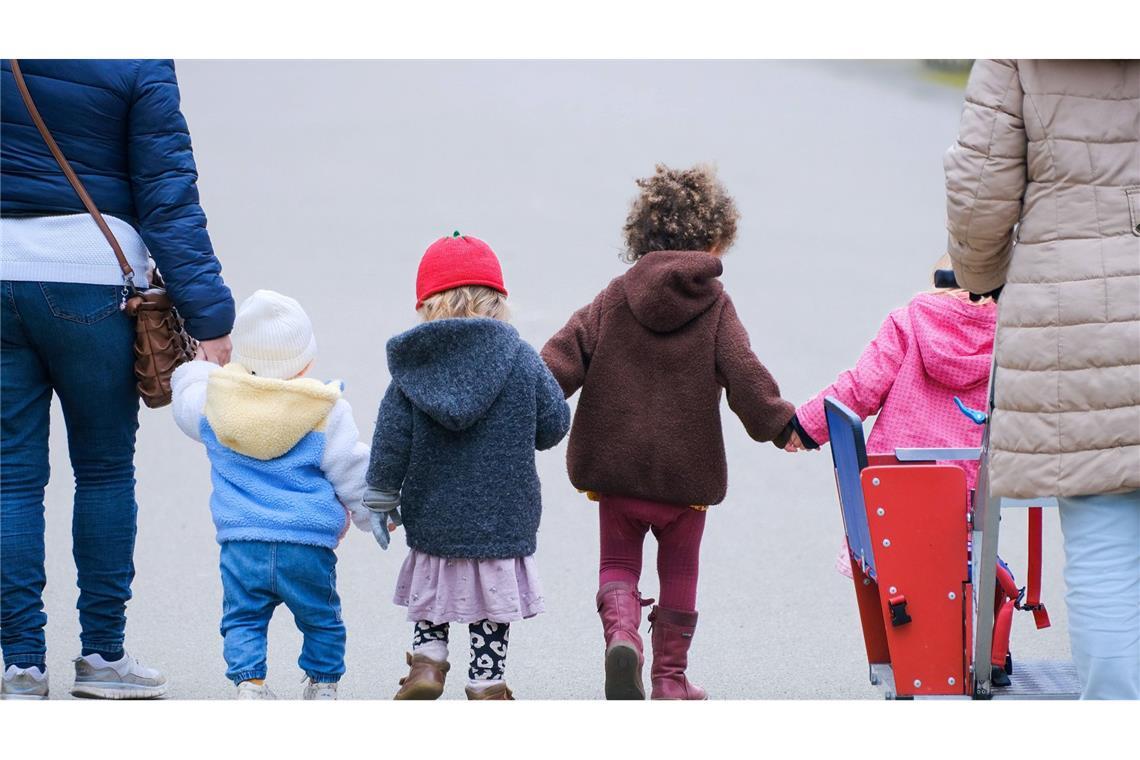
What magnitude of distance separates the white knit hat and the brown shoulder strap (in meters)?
0.29

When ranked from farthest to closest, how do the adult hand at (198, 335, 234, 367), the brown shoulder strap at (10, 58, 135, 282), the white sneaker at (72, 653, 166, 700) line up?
the white sneaker at (72, 653, 166, 700)
the adult hand at (198, 335, 234, 367)
the brown shoulder strap at (10, 58, 135, 282)

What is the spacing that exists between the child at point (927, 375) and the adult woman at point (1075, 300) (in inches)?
24.6

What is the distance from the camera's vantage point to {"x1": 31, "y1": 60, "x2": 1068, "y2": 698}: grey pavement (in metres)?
6.11

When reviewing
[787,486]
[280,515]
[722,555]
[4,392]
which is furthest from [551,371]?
[787,486]

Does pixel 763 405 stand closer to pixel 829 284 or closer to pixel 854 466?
pixel 854 466

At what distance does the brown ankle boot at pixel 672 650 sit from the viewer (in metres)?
3.61

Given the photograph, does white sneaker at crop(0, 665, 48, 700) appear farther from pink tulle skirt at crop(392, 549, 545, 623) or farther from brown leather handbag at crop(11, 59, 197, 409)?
pink tulle skirt at crop(392, 549, 545, 623)

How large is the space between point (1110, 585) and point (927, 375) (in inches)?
34.2

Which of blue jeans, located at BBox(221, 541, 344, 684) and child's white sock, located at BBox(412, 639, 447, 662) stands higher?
blue jeans, located at BBox(221, 541, 344, 684)

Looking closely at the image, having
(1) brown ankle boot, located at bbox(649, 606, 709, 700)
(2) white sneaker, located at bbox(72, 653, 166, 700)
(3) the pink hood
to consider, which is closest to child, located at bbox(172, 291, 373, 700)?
(2) white sneaker, located at bbox(72, 653, 166, 700)

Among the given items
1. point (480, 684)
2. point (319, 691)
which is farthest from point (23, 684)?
point (480, 684)

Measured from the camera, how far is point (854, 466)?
3.33 m

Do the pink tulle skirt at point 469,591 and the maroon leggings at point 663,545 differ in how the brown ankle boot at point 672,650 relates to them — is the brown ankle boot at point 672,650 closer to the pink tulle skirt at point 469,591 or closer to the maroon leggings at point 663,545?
the maroon leggings at point 663,545

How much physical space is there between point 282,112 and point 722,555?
162 inches
